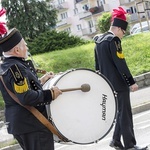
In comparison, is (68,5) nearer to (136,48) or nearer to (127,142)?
(136,48)

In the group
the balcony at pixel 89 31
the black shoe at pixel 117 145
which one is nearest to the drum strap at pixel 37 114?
the black shoe at pixel 117 145

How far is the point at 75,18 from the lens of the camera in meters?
65.4

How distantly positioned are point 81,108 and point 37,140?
21.8 inches

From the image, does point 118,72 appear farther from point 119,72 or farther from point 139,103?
point 139,103

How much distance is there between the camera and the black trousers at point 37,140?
3.77 m

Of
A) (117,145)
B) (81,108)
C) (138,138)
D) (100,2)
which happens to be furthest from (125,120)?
(100,2)

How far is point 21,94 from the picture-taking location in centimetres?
360

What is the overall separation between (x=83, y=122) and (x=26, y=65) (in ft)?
2.54

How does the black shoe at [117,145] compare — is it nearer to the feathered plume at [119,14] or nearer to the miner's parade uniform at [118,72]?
the miner's parade uniform at [118,72]

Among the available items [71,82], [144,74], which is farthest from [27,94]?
[144,74]

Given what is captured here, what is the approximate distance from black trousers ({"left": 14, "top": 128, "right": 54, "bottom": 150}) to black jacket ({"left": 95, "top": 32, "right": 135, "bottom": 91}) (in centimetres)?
183

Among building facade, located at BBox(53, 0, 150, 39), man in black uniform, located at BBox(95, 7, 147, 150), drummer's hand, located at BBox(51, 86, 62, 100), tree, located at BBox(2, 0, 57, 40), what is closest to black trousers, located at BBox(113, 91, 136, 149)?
man in black uniform, located at BBox(95, 7, 147, 150)

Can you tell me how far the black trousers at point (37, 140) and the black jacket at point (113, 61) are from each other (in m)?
1.83

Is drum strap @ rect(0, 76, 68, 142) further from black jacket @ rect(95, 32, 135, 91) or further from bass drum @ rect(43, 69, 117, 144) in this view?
black jacket @ rect(95, 32, 135, 91)
